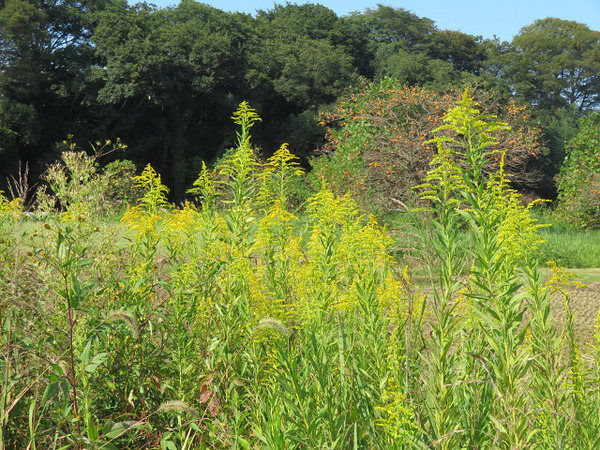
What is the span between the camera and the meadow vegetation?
1.60 m

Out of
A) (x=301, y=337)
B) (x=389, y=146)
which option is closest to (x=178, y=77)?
(x=389, y=146)

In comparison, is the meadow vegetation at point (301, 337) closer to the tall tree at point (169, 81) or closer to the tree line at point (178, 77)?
the tree line at point (178, 77)

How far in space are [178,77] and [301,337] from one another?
71.7 ft

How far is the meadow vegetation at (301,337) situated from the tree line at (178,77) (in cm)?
1524

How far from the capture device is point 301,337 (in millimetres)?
2141

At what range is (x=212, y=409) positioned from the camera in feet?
6.97

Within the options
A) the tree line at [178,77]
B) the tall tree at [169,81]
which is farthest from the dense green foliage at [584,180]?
the tall tree at [169,81]

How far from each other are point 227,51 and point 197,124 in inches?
144

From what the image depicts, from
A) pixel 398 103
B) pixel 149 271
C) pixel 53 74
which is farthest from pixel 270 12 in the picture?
pixel 149 271

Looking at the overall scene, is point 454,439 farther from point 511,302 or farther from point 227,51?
point 227,51

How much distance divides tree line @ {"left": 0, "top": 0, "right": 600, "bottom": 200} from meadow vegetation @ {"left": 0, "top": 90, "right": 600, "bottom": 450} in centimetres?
1524

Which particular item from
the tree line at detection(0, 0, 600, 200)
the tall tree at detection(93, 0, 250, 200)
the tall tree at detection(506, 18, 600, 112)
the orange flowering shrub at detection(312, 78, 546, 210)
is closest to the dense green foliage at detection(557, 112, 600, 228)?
the orange flowering shrub at detection(312, 78, 546, 210)

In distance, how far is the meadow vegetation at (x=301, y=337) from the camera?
1.60 m

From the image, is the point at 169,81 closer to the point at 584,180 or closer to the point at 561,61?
the point at 584,180
